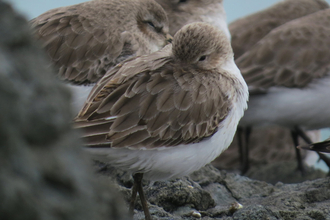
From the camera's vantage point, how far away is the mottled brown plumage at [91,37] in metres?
4.99

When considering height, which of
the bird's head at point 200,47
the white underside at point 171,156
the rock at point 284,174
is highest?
the bird's head at point 200,47

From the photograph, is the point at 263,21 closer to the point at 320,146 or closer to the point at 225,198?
the point at 320,146

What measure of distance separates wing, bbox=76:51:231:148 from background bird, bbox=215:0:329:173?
10.9ft

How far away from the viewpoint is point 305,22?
21.8 ft

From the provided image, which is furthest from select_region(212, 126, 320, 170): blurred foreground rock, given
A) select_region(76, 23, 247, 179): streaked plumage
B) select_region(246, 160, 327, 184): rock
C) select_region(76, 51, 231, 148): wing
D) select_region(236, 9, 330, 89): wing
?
select_region(76, 51, 231, 148): wing

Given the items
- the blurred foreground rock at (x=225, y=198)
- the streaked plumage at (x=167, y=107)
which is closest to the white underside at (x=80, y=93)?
the blurred foreground rock at (x=225, y=198)

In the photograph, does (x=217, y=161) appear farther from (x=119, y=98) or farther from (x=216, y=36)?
(x=119, y=98)

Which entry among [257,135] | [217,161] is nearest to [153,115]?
[217,161]

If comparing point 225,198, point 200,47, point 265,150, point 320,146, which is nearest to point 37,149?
point 200,47

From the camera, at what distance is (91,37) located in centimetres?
506

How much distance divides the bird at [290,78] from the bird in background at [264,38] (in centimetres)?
1

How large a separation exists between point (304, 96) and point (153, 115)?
10.8ft

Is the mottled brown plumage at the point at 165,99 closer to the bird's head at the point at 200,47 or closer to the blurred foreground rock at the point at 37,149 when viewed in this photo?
the bird's head at the point at 200,47

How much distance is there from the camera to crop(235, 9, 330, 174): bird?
6.10m
